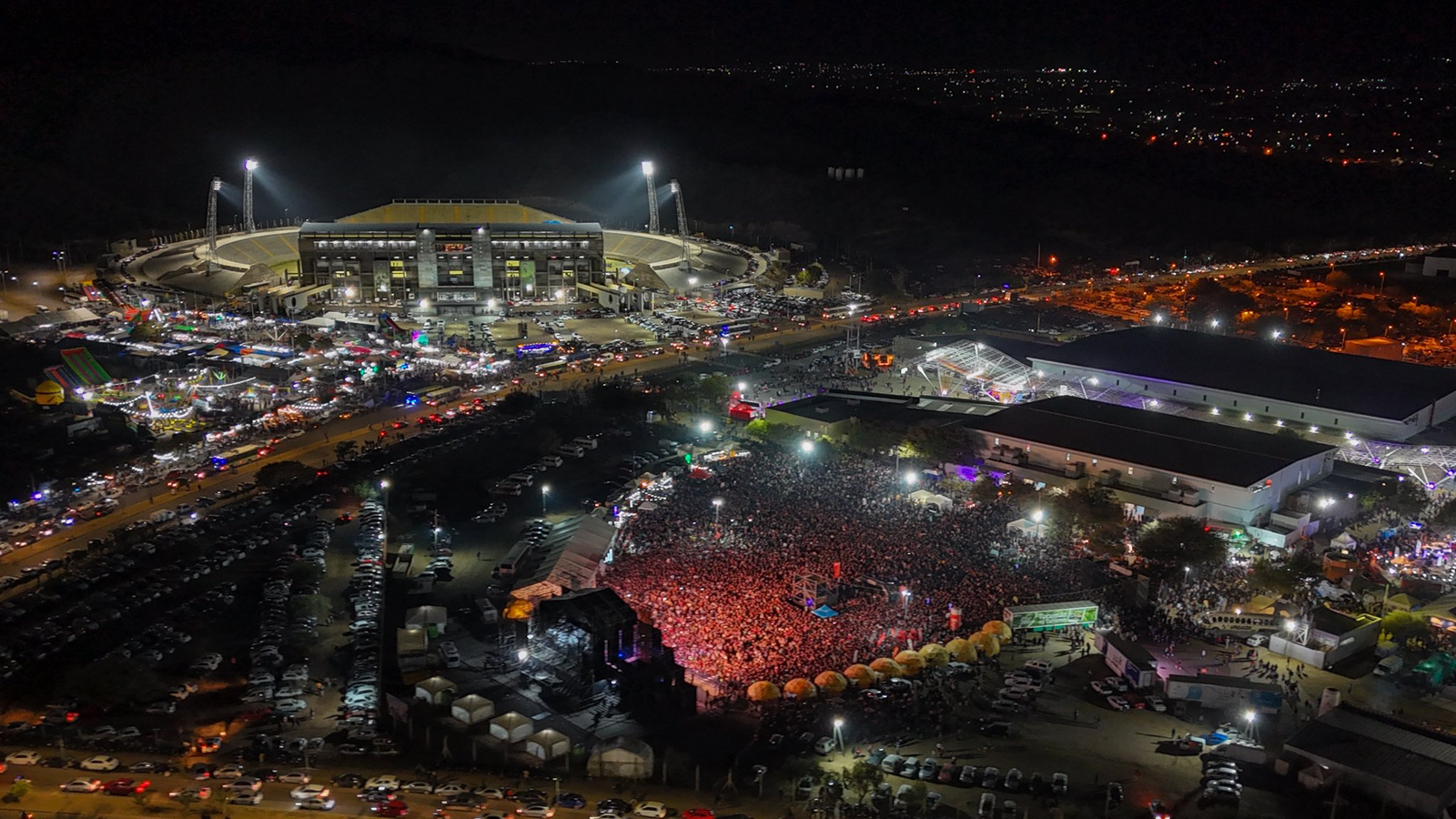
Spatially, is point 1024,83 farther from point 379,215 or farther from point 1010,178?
point 379,215

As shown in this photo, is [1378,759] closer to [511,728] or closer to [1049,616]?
[1049,616]

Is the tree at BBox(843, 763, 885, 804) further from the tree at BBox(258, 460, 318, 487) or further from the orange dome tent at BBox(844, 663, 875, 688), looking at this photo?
Result: the tree at BBox(258, 460, 318, 487)

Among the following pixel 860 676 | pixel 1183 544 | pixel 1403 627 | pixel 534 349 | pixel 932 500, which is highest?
pixel 534 349

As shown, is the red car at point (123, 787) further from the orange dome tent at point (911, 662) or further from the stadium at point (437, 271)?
the stadium at point (437, 271)

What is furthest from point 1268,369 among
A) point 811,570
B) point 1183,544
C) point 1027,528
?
point 811,570

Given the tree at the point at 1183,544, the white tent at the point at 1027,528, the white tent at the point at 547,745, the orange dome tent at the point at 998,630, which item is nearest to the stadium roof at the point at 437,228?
the white tent at the point at 1027,528

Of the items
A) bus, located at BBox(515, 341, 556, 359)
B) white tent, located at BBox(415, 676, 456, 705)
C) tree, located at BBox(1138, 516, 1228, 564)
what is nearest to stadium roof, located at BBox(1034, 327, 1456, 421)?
tree, located at BBox(1138, 516, 1228, 564)

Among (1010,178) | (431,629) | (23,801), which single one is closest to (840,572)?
(431,629)
